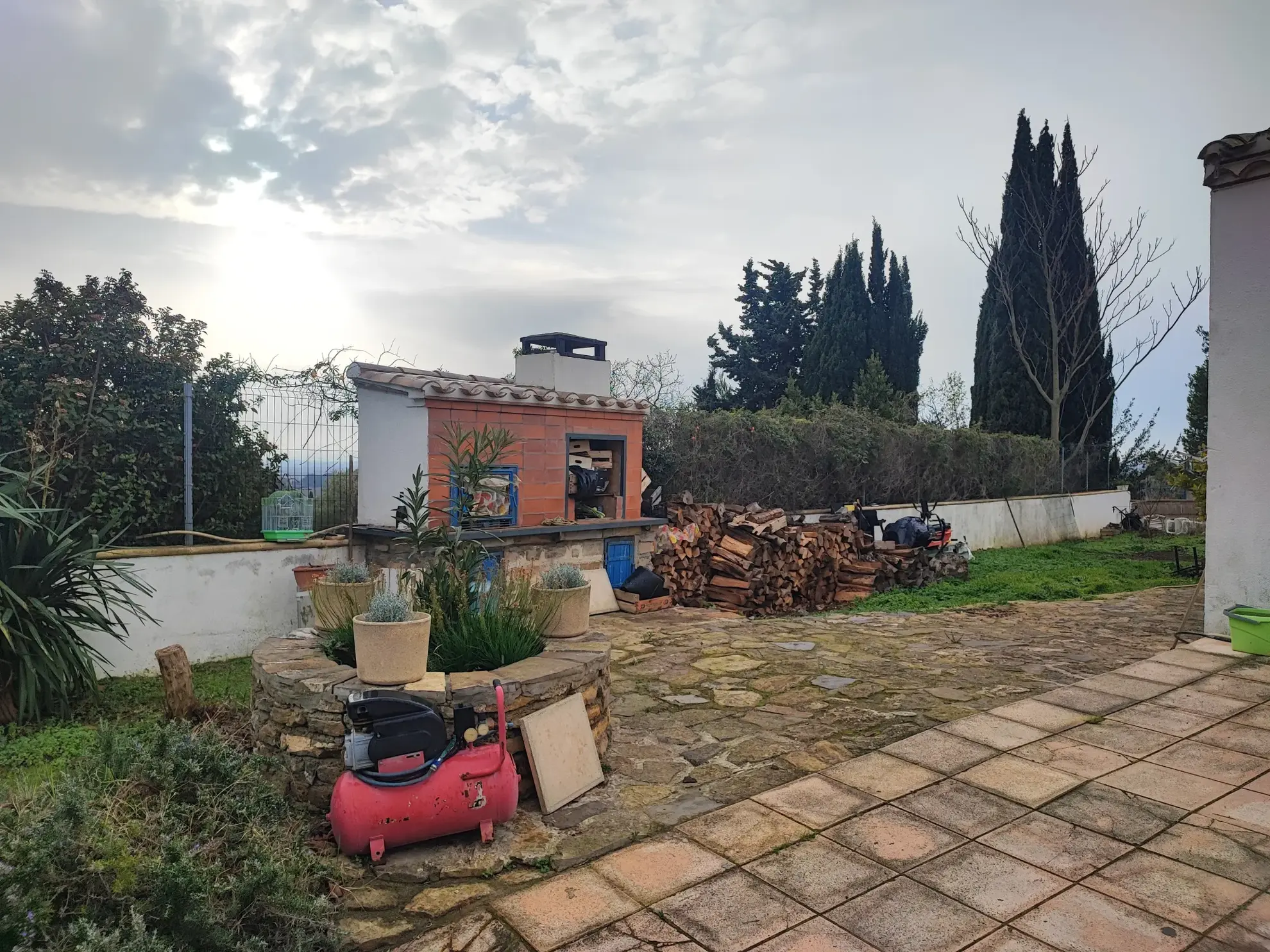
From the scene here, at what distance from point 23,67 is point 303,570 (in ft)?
15.4

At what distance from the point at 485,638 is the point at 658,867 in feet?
5.18

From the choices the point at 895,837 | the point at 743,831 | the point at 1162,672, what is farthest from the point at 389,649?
the point at 1162,672

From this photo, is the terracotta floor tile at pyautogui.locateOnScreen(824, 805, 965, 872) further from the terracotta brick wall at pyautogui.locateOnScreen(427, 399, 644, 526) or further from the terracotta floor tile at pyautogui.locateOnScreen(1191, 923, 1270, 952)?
the terracotta brick wall at pyautogui.locateOnScreen(427, 399, 644, 526)

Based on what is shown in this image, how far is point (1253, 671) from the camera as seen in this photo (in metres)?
5.61

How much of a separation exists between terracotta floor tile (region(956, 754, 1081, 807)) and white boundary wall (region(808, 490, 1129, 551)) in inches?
364

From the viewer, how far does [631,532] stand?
8844 mm

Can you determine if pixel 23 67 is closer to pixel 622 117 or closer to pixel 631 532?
pixel 622 117

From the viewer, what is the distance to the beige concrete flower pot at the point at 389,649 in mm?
3434

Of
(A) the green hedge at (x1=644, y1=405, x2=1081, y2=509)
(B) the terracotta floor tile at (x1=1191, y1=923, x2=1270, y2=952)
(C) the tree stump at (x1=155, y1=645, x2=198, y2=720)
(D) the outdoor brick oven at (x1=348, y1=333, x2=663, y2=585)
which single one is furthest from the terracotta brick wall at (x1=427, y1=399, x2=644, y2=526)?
(B) the terracotta floor tile at (x1=1191, y1=923, x2=1270, y2=952)

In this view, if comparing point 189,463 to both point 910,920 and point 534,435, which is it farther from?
point 910,920

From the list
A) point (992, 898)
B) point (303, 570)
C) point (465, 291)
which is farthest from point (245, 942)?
point (465, 291)

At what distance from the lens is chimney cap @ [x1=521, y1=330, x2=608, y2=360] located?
9203 millimetres

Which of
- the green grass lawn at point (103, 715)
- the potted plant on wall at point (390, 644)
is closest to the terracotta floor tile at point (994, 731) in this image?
the potted plant on wall at point (390, 644)

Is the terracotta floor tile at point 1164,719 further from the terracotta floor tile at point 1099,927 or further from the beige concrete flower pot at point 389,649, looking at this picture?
the beige concrete flower pot at point 389,649
